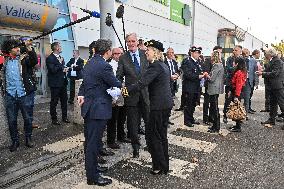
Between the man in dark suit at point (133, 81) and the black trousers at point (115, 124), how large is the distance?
565 mm

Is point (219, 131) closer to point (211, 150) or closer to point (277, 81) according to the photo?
point (211, 150)

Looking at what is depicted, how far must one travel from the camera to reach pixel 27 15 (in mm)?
11016

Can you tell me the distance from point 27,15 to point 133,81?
7.30m

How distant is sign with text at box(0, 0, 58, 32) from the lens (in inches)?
404

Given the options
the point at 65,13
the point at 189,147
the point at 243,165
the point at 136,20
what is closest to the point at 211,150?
the point at 189,147

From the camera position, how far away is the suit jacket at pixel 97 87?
4.26m

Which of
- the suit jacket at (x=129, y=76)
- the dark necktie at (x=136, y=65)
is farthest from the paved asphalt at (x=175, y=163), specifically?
the dark necktie at (x=136, y=65)

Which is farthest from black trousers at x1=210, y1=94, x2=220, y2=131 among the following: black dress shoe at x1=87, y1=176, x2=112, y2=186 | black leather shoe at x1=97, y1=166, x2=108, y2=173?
black dress shoe at x1=87, y1=176, x2=112, y2=186

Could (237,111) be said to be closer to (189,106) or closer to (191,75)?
(189,106)

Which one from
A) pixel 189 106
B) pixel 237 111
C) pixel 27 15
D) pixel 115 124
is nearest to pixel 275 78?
pixel 237 111

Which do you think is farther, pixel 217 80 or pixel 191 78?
pixel 191 78

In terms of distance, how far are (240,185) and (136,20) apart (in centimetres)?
1687

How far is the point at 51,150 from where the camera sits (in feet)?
18.9

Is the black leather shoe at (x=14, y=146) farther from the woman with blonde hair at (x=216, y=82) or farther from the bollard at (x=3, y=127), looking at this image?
the woman with blonde hair at (x=216, y=82)
